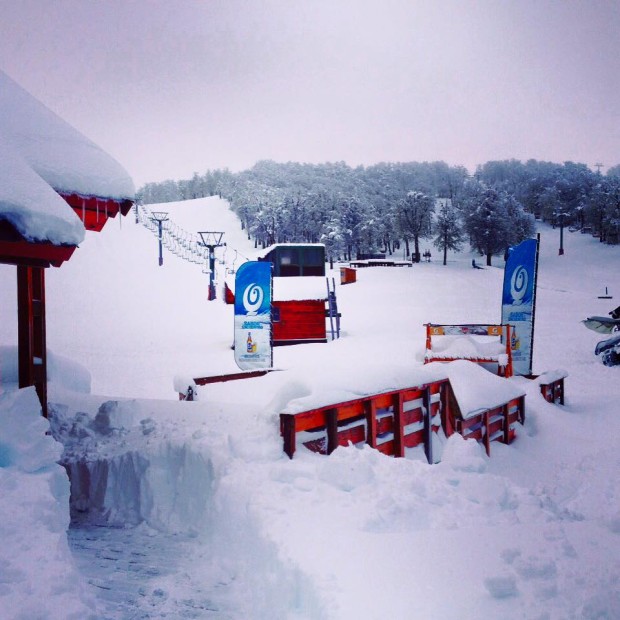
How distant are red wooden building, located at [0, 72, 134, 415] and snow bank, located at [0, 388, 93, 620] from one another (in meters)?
1.34

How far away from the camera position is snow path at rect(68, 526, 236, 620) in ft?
12.8

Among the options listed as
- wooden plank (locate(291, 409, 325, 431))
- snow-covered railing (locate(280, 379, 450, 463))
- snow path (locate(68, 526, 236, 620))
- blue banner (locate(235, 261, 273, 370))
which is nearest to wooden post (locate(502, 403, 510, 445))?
snow-covered railing (locate(280, 379, 450, 463))

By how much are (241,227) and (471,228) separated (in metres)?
43.0

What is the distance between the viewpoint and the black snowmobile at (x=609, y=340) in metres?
15.9

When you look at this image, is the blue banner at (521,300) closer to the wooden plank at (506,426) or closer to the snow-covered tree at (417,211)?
the wooden plank at (506,426)

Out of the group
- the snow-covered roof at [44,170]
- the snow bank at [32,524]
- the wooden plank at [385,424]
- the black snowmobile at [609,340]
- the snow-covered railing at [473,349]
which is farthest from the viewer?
the black snowmobile at [609,340]

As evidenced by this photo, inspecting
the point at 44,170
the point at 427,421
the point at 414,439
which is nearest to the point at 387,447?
the point at 414,439

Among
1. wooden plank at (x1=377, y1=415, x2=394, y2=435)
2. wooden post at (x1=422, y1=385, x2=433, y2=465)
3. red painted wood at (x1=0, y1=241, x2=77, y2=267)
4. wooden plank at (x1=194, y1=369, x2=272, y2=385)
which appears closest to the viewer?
red painted wood at (x1=0, y1=241, x2=77, y2=267)

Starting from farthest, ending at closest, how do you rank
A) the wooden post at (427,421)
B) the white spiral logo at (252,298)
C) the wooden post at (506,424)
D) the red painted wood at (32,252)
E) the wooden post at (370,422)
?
the white spiral logo at (252,298) < the wooden post at (506,424) < the wooden post at (427,421) < the wooden post at (370,422) < the red painted wood at (32,252)

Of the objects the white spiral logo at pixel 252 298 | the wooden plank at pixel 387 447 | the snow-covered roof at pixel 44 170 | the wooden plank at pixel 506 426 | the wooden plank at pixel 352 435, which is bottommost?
the wooden plank at pixel 506 426

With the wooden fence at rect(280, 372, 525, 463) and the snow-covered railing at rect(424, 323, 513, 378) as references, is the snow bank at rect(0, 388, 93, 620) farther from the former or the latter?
the snow-covered railing at rect(424, 323, 513, 378)

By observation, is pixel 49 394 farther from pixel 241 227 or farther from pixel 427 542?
pixel 241 227

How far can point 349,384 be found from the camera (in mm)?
6426

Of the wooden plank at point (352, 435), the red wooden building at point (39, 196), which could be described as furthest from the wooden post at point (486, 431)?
the red wooden building at point (39, 196)
